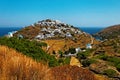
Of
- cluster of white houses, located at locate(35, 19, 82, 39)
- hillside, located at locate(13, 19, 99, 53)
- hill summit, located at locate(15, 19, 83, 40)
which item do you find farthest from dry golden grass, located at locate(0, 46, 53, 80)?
cluster of white houses, located at locate(35, 19, 82, 39)

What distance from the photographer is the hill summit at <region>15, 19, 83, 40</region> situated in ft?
321

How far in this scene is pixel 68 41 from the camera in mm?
90750

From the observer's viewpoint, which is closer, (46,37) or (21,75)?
(21,75)

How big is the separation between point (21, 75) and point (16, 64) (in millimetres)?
469

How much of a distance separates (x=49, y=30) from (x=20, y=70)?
3995 inches

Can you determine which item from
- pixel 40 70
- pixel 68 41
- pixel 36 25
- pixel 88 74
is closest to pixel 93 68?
pixel 88 74

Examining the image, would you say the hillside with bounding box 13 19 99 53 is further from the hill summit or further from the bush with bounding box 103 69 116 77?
Answer: the bush with bounding box 103 69 116 77

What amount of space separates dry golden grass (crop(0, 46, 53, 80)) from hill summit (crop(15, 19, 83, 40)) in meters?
84.7

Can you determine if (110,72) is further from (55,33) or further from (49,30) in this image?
(49,30)

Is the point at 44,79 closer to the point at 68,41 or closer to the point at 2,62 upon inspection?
the point at 2,62

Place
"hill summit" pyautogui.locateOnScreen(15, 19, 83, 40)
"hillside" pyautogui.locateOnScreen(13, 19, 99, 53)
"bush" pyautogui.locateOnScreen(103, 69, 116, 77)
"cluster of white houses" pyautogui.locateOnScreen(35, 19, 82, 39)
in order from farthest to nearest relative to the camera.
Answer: "cluster of white houses" pyautogui.locateOnScreen(35, 19, 82, 39) < "hill summit" pyautogui.locateOnScreen(15, 19, 83, 40) < "hillside" pyautogui.locateOnScreen(13, 19, 99, 53) < "bush" pyautogui.locateOnScreen(103, 69, 116, 77)

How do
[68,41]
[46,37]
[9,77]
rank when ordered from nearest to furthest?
[9,77] → [68,41] → [46,37]

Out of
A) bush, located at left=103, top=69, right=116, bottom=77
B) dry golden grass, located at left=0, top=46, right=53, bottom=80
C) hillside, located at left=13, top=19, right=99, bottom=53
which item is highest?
dry golden grass, located at left=0, top=46, right=53, bottom=80

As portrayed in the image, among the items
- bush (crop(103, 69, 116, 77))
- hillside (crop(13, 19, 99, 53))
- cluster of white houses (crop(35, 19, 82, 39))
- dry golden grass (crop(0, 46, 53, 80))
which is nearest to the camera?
dry golden grass (crop(0, 46, 53, 80))
